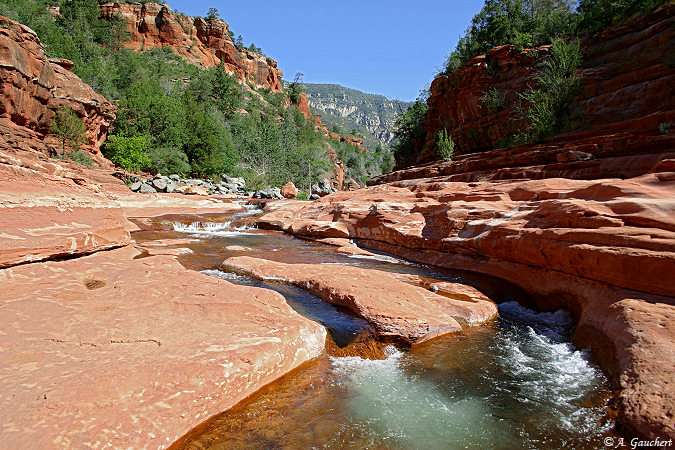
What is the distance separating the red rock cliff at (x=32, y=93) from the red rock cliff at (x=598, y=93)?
69.8 ft

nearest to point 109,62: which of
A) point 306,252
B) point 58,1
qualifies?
point 58,1

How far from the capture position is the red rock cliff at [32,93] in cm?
1622

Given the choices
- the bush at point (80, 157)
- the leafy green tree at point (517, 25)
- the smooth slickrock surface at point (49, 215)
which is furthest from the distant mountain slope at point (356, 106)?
the smooth slickrock surface at point (49, 215)

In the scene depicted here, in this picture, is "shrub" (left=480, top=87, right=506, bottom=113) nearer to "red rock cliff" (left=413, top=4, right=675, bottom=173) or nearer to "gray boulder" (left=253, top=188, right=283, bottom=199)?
"red rock cliff" (left=413, top=4, right=675, bottom=173)

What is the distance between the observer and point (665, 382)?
2.67 metres

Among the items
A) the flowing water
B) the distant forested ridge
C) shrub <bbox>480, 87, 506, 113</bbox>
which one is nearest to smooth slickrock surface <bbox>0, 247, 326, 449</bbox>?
the flowing water

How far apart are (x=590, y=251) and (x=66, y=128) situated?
25053 mm

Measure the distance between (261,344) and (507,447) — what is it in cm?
217

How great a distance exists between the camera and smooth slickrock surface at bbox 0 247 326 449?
6.67ft

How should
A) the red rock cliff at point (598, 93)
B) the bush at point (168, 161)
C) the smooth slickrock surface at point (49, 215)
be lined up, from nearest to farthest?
1. the smooth slickrock surface at point (49, 215)
2. the red rock cliff at point (598, 93)
3. the bush at point (168, 161)

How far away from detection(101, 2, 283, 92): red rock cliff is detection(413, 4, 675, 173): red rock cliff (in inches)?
2125

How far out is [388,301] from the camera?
14.9 feet

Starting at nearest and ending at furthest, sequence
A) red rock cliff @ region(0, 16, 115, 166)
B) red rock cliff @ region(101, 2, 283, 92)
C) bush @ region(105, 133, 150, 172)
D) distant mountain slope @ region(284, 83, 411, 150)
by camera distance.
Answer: red rock cliff @ region(0, 16, 115, 166) → bush @ region(105, 133, 150, 172) → red rock cliff @ region(101, 2, 283, 92) → distant mountain slope @ region(284, 83, 411, 150)

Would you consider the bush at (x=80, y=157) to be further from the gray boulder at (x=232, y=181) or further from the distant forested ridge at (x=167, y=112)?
the gray boulder at (x=232, y=181)
